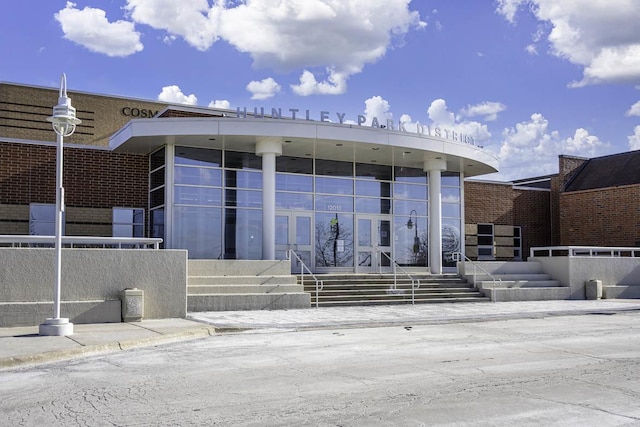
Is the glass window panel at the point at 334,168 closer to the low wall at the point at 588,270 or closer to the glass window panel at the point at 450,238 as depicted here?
the glass window panel at the point at 450,238

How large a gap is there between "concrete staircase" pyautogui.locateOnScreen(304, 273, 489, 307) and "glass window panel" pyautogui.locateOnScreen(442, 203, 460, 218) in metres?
3.91

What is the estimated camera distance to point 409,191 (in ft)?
87.2

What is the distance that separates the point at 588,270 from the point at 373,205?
827 centimetres

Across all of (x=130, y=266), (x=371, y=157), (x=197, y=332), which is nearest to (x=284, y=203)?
(x=371, y=157)

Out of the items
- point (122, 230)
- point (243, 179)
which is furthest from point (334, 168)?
point (122, 230)

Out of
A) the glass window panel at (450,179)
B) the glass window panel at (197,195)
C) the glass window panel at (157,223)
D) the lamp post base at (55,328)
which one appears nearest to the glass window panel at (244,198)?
the glass window panel at (197,195)

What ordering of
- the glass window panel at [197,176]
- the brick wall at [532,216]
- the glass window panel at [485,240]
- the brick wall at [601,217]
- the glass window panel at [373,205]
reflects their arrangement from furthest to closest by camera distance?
the brick wall at [532,216], the glass window panel at [485,240], the brick wall at [601,217], the glass window panel at [373,205], the glass window panel at [197,176]

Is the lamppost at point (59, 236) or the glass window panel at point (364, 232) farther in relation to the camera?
the glass window panel at point (364, 232)

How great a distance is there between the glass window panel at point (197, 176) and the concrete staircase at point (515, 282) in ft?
30.7

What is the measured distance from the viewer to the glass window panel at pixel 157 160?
2253 cm

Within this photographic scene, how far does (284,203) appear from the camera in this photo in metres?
23.8

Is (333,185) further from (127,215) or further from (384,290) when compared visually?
(127,215)

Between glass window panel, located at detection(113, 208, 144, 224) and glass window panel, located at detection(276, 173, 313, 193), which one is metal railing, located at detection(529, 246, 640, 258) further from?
glass window panel, located at detection(113, 208, 144, 224)

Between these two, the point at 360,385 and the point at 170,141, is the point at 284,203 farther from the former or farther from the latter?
the point at 360,385
